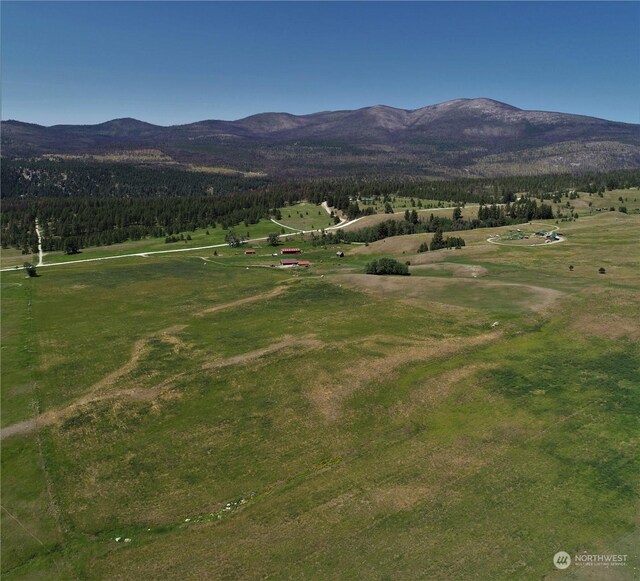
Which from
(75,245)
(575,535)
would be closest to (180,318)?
(575,535)

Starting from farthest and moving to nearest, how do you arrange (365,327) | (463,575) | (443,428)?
(365,327) < (443,428) < (463,575)

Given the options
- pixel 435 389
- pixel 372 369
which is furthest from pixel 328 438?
pixel 372 369

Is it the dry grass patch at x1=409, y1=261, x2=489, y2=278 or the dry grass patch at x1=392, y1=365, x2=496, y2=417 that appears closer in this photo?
the dry grass patch at x1=392, y1=365, x2=496, y2=417

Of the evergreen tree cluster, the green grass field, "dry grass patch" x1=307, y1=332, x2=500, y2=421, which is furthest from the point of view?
the evergreen tree cluster

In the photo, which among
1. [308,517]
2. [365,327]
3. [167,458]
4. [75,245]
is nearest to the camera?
[308,517]

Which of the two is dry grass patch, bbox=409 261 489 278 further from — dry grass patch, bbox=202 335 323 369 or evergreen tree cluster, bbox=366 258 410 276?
dry grass patch, bbox=202 335 323 369

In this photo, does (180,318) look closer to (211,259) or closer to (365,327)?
(365,327)

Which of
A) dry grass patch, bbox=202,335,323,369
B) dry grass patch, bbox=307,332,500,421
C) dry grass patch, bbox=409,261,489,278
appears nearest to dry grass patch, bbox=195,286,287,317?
dry grass patch, bbox=202,335,323,369

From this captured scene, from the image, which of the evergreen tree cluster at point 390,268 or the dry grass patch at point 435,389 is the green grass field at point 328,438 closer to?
the dry grass patch at point 435,389

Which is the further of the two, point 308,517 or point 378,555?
point 308,517
